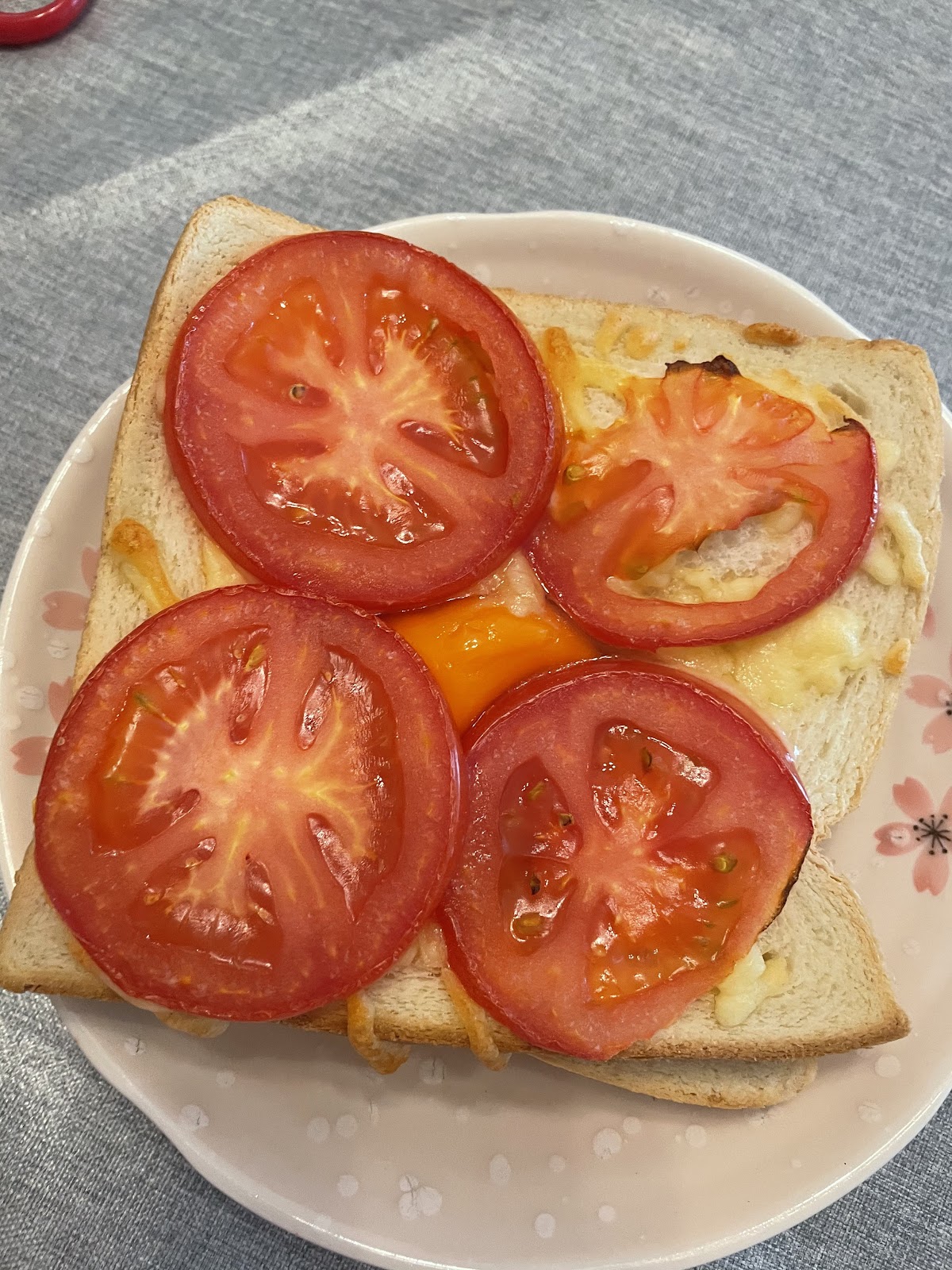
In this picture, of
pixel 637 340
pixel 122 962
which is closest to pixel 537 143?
pixel 637 340

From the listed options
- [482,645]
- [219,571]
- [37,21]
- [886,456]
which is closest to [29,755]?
[219,571]

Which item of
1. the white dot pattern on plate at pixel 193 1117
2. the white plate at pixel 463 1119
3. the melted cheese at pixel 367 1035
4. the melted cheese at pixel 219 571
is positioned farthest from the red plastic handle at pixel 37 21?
the white dot pattern on plate at pixel 193 1117

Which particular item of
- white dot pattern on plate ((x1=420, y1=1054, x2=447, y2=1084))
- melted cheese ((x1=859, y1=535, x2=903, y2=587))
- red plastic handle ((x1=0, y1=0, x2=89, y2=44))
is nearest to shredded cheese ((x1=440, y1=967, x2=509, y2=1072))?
white dot pattern on plate ((x1=420, y1=1054, x2=447, y2=1084))

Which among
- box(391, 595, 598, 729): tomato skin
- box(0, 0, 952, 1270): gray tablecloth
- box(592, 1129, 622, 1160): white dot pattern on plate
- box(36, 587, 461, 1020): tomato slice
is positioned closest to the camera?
box(36, 587, 461, 1020): tomato slice

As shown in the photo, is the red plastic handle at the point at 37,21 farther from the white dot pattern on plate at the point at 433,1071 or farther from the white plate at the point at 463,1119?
the white dot pattern on plate at the point at 433,1071

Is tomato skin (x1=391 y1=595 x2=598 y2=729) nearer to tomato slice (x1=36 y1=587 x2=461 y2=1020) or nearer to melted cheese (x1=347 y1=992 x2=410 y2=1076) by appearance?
tomato slice (x1=36 y1=587 x2=461 y2=1020)

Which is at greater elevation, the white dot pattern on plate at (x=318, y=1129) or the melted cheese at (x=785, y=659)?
the melted cheese at (x=785, y=659)

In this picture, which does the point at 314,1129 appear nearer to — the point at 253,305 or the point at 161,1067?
the point at 161,1067
